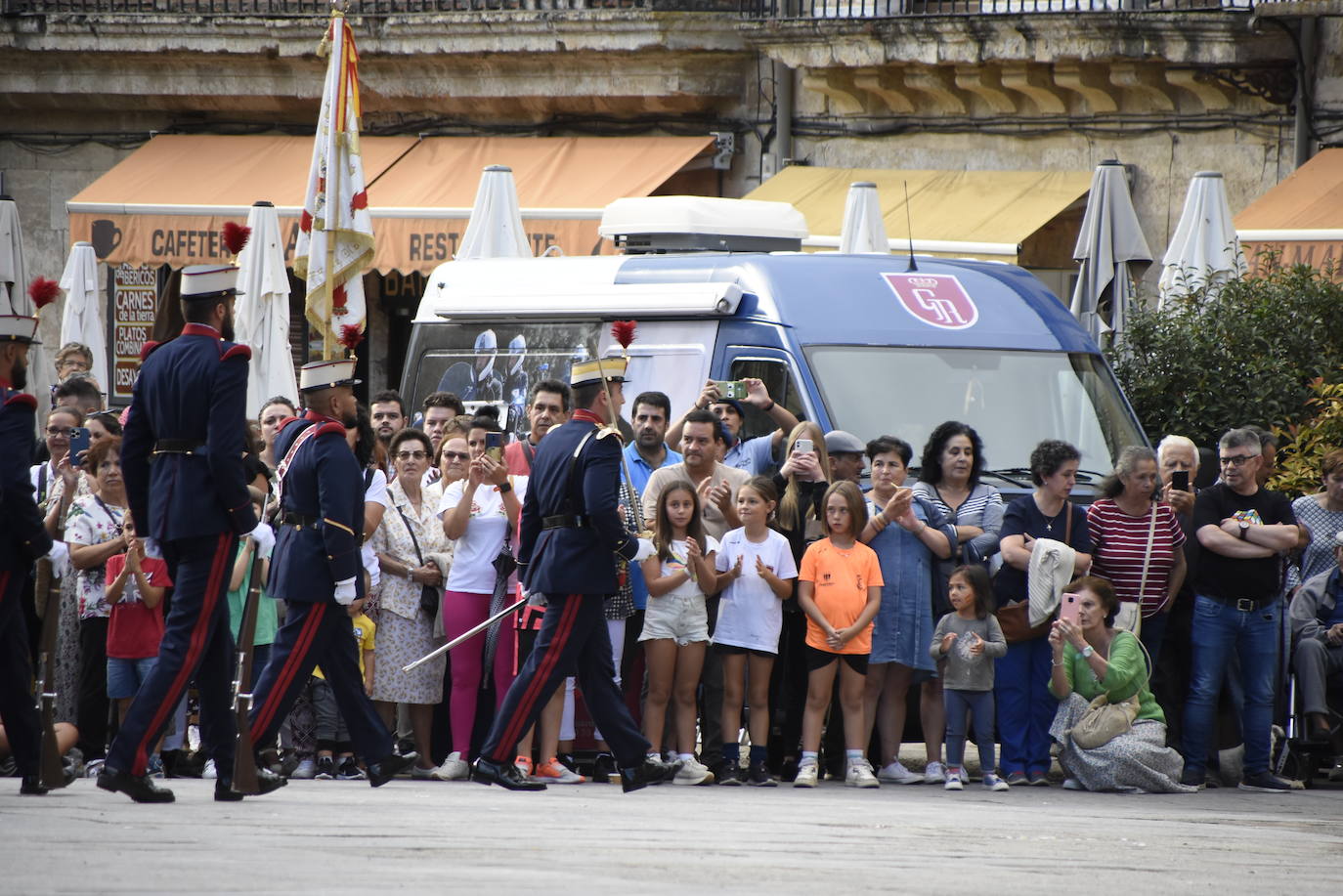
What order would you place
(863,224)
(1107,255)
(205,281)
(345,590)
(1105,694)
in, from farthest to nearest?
(863,224), (1107,255), (1105,694), (345,590), (205,281)

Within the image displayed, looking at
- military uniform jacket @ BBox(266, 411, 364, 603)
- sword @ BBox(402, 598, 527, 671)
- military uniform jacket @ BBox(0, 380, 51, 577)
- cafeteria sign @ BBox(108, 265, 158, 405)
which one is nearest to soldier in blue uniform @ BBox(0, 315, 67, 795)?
military uniform jacket @ BBox(0, 380, 51, 577)

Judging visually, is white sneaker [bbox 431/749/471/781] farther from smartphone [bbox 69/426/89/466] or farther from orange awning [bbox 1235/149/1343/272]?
orange awning [bbox 1235/149/1343/272]

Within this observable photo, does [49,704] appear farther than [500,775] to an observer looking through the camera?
No

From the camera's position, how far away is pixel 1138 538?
11.6 metres

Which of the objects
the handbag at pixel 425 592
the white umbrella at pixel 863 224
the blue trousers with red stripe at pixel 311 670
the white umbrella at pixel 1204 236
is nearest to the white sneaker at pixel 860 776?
the handbag at pixel 425 592

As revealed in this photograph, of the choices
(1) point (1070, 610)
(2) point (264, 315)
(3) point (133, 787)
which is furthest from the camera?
(2) point (264, 315)

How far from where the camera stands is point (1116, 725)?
1138cm

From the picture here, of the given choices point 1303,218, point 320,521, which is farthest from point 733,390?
point 1303,218

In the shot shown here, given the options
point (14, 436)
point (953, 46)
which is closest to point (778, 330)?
point (14, 436)

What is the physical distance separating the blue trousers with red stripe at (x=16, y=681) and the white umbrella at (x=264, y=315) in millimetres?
7610

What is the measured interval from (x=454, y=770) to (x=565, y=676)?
4.70ft

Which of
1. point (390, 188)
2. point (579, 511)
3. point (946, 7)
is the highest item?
point (946, 7)

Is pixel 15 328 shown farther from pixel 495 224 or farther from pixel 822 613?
pixel 495 224

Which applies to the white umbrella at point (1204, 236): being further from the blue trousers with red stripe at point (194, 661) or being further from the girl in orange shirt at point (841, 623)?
the blue trousers with red stripe at point (194, 661)
